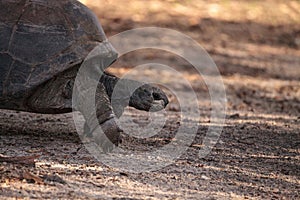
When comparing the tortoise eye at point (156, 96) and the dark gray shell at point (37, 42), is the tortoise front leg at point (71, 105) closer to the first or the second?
the dark gray shell at point (37, 42)

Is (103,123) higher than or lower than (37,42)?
lower

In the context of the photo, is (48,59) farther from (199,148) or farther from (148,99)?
(199,148)

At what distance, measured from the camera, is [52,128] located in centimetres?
647

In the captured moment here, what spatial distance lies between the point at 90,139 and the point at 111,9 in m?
9.62

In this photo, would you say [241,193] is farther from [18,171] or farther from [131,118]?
[131,118]

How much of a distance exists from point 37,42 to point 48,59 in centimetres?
17

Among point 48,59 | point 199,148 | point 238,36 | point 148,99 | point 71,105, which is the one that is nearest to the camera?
point 48,59

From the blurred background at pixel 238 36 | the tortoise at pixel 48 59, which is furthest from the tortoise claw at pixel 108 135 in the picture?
the blurred background at pixel 238 36

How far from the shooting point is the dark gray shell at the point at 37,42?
554cm

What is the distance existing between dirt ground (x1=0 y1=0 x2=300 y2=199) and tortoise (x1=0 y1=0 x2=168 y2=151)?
1.05ft

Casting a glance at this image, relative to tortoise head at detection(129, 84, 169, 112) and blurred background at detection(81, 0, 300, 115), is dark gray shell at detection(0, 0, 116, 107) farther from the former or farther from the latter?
blurred background at detection(81, 0, 300, 115)

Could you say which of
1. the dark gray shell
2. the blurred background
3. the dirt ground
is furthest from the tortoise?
the blurred background

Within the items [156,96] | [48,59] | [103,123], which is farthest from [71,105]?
[156,96]

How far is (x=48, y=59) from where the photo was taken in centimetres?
562
